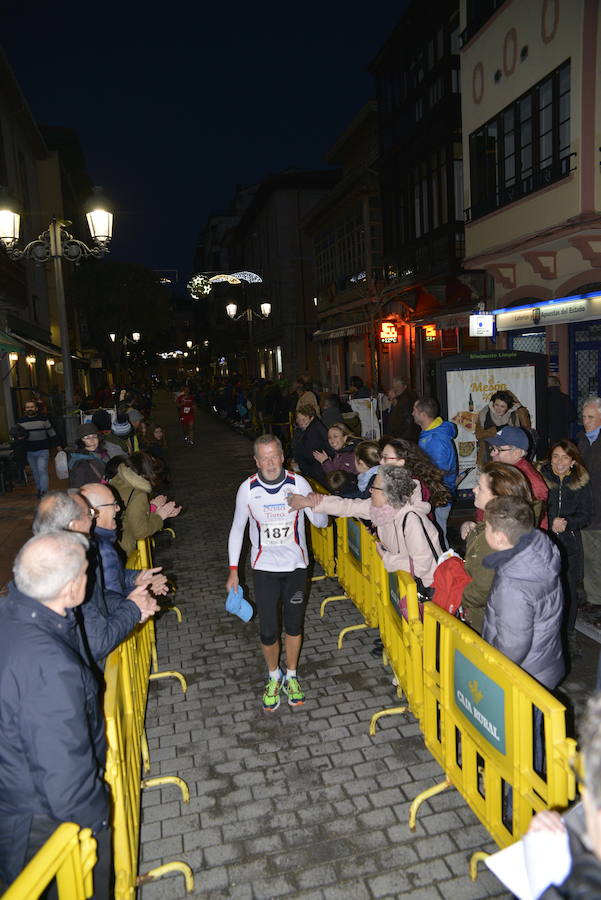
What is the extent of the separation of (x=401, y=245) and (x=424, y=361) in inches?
169

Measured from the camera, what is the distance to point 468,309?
18328 millimetres

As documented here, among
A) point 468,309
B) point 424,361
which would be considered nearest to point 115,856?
point 468,309

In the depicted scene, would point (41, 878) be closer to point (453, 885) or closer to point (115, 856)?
point (115, 856)

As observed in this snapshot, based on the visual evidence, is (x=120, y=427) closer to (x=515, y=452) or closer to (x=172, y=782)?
(x=515, y=452)

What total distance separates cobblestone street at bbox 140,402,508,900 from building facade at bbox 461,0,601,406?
9.17 metres

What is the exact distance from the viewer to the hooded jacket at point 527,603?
3.46 m

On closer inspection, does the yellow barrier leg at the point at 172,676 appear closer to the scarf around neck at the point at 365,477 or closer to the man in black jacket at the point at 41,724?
the scarf around neck at the point at 365,477

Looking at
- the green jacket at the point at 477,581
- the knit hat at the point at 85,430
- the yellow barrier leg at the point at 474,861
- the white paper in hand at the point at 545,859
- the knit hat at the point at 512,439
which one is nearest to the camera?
the white paper in hand at the point at 545,859

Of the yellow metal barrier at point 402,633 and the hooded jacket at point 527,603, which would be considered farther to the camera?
the yellow metal barrier at point 402,633

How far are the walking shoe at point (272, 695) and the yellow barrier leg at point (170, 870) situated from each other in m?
1.79

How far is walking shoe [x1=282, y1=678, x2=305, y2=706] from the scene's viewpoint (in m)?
5.35

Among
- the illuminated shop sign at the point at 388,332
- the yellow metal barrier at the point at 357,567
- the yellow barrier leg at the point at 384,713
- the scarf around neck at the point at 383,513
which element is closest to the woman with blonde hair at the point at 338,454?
the yellow metal barrier at the point at 357,567

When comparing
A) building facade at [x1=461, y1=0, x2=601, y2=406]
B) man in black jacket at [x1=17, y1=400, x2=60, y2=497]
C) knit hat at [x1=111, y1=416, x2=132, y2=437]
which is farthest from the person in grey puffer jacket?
man in black jacket at [x1=17, y1=400, x2=60, y2=497]

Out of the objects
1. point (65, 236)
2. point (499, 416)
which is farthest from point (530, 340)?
point (65, 236)
